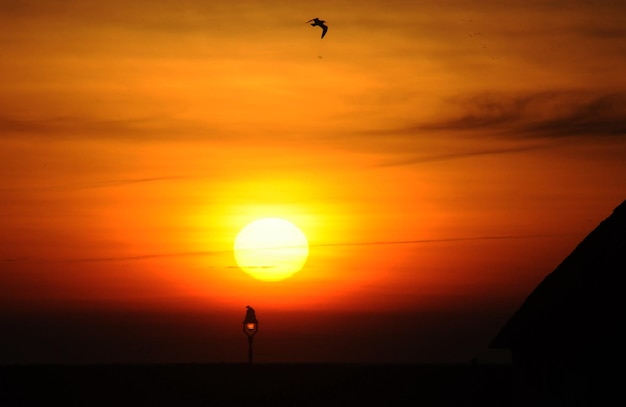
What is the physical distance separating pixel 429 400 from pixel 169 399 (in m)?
8.42

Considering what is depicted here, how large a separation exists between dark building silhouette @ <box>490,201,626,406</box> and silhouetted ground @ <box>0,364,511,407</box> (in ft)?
38.4

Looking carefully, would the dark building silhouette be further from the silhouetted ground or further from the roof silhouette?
the silhouetted ground

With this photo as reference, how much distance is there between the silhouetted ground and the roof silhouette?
1223 cm

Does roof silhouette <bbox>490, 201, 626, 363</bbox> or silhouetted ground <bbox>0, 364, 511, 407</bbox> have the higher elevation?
silhouetted ground <bbox>0, 364, 511, 407</bbox>

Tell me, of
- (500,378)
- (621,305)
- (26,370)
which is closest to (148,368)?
(26,370)

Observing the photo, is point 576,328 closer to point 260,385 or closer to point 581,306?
point 581,306

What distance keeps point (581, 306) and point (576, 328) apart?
1.46 feet

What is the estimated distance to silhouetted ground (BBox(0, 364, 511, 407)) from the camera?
138 ft

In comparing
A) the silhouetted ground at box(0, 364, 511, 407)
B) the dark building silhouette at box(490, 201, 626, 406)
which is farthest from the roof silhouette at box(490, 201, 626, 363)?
the silhouetted ground at box(0, 364, 511, 407)

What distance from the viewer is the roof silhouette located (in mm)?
25234

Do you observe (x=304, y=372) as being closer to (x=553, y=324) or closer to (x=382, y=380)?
(x=382, y=380)

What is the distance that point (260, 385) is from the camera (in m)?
44.1

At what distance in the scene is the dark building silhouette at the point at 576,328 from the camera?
2517 cm

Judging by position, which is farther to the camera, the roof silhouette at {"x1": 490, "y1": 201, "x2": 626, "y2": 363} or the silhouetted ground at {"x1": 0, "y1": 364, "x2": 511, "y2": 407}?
the silhouetted ground at {"x1": 0, "y1": 364, "x2": 511, "y2": 407}
